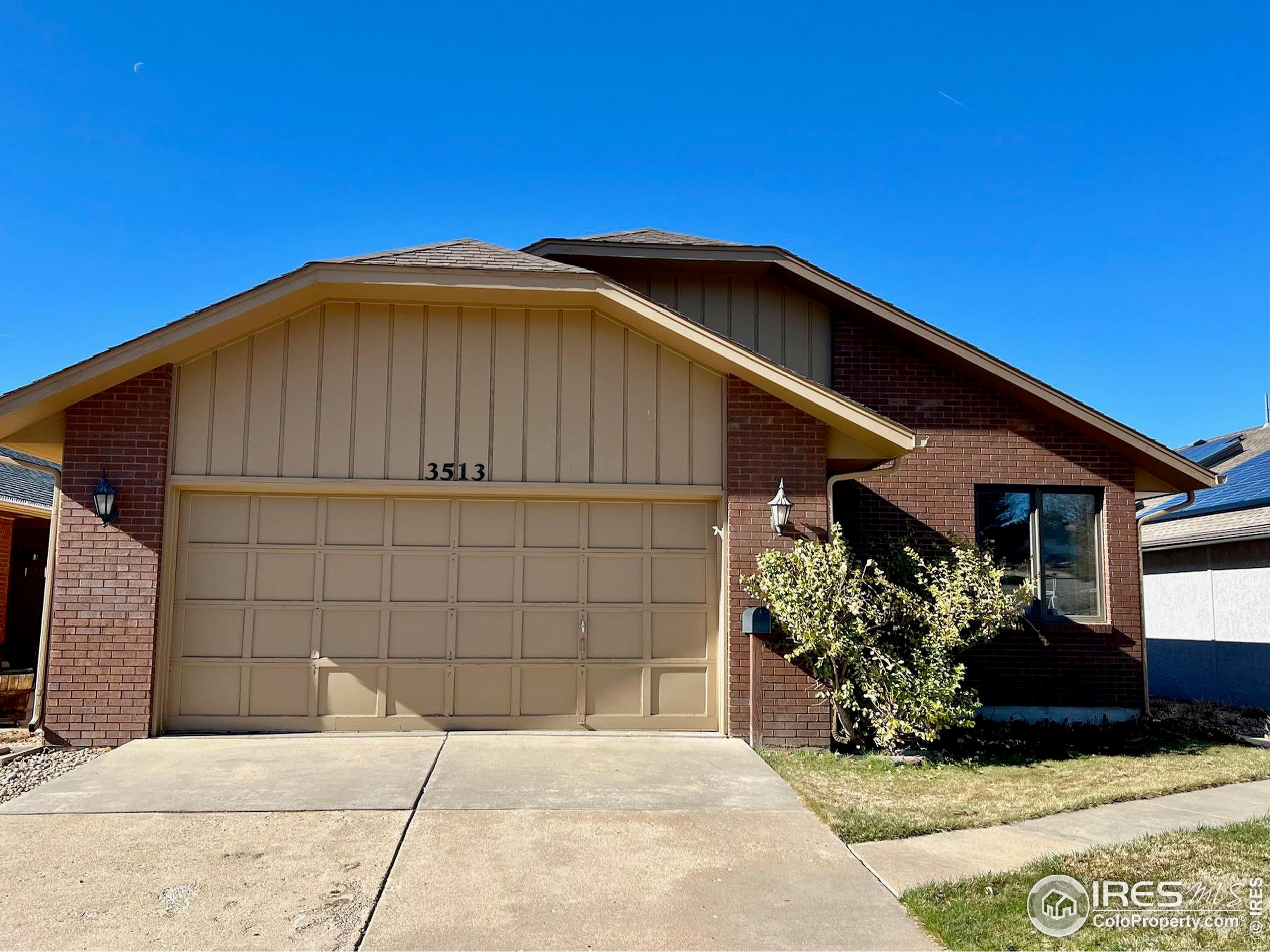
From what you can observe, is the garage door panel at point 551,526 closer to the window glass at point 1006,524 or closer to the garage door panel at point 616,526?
the garage door panel at point 616,526

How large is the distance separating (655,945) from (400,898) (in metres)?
1.39

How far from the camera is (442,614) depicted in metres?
8.52

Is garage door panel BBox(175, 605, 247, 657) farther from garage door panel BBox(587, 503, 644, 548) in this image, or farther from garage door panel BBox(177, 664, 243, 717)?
garage door panel BBox(587, 503, 644, 548)

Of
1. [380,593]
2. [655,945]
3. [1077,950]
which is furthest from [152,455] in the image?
[1077,950]

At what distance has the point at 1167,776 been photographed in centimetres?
750

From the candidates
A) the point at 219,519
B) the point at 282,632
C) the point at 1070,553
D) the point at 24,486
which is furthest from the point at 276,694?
the point at 1070,553

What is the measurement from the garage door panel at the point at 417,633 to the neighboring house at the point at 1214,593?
9.49m

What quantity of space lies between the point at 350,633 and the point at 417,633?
621mm

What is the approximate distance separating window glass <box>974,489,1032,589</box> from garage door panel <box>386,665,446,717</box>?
627cm

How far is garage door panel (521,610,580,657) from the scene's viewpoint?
28.1 ft

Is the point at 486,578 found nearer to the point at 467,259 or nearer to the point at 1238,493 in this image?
the point at 467,259

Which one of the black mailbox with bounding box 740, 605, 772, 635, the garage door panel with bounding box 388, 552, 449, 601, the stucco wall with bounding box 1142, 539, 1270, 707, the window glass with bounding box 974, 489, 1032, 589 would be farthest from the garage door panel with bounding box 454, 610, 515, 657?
the stucco wall with bounding box 1142, 539, 1270, 707

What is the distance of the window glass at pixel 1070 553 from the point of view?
1028 cm

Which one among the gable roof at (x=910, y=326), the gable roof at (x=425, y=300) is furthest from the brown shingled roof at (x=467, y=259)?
the gable roof at (x=910, y=326)
